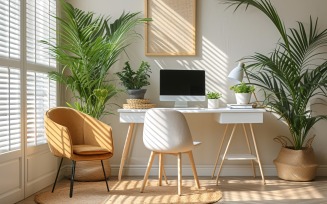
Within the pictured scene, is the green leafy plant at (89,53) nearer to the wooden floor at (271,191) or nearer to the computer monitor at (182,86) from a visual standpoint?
the computer monitor at (182,86)

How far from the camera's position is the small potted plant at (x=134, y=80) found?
432cm

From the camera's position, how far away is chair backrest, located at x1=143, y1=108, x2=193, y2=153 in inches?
137

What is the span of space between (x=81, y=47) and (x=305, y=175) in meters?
2.69

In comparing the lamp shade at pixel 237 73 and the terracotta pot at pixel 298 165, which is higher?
the lamp shade at pixel 237 73

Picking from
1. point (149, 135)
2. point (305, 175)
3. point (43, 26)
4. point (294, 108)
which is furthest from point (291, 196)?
point (43, 26)

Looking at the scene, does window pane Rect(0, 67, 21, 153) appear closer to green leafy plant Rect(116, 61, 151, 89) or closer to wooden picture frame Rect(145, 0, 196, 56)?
green leafy plant Rect(116, 61, 151, 89)

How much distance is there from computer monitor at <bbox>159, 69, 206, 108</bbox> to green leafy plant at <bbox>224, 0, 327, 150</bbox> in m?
0.55

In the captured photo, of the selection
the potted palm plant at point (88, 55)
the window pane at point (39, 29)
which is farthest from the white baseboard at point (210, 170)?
the window pane at point (39, 29)

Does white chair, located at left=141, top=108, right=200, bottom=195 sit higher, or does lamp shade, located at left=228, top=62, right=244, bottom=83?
lamp shade, located at left=228, top=62, right=244, bottom=83

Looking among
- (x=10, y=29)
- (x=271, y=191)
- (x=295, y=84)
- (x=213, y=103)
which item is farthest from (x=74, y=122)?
(x=295, y=84)

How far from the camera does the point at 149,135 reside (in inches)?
141

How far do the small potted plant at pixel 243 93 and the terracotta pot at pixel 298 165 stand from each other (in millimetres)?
706

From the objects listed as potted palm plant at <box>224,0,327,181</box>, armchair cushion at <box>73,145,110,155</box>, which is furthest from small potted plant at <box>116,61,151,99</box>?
potted palm plant at <box>224,0,327,181</box>

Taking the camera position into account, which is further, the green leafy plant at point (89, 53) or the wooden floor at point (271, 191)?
the green leafy plant at point (89, 53)
